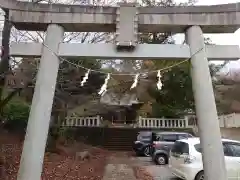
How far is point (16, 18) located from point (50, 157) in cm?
956

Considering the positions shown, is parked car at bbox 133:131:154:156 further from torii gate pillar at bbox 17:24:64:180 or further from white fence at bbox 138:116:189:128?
torii gate pillar at bbox 17:24:64:180

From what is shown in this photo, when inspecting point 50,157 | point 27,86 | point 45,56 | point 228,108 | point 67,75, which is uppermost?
point 228,108

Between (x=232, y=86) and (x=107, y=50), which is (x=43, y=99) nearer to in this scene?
(x=107, y=50)

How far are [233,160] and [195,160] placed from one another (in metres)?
1.22

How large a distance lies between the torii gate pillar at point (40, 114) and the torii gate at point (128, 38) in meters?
0.02

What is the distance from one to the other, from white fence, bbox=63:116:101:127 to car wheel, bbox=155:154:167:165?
11.5 m

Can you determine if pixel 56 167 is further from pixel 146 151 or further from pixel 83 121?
pixel 83 121

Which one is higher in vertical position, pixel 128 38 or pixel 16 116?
pixel 16 116

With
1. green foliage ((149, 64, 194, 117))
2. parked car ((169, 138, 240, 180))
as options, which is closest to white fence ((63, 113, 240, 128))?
green foliage ((149, 64, 194, 117))

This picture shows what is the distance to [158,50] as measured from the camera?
6.36 m

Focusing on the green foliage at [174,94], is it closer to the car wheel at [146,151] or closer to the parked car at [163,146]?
the parked car at [163,146]

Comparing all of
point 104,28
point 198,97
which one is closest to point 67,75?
point 104,28

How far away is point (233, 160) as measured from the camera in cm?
1013

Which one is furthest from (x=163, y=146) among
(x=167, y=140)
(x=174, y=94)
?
(x=174, y=94)
